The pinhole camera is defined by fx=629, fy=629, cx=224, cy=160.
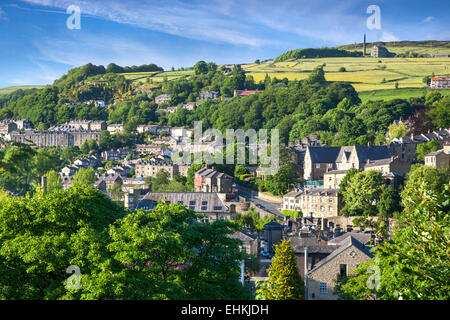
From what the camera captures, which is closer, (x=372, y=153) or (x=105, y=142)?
(x=372, y=153)

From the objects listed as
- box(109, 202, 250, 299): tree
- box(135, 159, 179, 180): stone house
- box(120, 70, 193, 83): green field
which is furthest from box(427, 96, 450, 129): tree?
box(120, 70, 193, 83): green field

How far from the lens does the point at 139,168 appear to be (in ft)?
298

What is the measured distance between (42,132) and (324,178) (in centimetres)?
7814

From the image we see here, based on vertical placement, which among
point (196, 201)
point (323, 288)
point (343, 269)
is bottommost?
point (323, 288)

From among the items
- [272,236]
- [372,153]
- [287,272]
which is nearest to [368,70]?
[372,153]

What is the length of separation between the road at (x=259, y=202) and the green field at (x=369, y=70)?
156ft

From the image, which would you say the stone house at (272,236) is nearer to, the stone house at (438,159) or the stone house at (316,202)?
the stone house at (316,202)

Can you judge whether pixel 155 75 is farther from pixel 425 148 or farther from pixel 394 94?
pixel 425 148

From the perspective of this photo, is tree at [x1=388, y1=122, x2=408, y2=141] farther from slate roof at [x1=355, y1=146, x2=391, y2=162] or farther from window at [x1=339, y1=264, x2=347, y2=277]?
window at [x1=339, y1=264, x2=347, y2=277]

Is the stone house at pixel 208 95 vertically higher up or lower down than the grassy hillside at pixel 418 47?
lower down

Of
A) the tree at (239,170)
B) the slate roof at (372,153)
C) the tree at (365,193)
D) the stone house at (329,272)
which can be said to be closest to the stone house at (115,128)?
the tree at (239,170)

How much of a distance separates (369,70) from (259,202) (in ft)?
225

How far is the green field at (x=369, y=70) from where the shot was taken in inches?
4444

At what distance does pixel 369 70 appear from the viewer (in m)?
126
